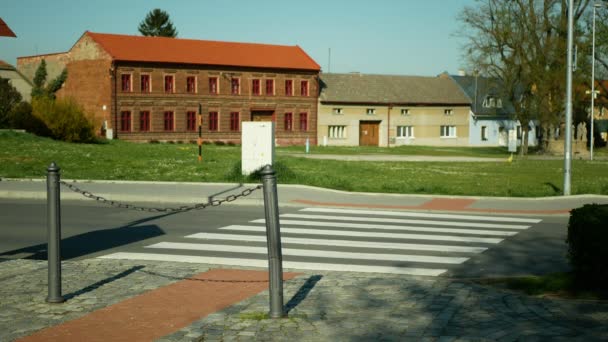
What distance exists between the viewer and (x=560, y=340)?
5.74 metres

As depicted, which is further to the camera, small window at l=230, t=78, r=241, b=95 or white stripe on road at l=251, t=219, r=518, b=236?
small window at l=230, t=78, r=241, b=95

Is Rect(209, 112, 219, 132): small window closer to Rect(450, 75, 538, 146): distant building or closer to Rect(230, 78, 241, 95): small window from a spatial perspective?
Rect(230, 78, 241, 95): small window

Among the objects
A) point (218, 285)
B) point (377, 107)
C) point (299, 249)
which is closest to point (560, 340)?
point (218, 285)

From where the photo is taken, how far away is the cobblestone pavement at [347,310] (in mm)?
6055

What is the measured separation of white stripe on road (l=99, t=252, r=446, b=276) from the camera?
9352 mm

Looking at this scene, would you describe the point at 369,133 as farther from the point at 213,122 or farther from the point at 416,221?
the point at 416,221

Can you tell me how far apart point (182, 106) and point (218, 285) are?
182 ft

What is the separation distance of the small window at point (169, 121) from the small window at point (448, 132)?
29.1 metres

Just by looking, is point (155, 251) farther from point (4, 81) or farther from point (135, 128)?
point (135, 128)

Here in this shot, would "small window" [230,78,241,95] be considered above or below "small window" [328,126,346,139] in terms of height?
above

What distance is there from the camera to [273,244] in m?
6.69

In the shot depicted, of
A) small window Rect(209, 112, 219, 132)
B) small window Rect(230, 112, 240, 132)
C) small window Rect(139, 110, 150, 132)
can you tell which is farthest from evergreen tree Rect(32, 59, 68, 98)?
small window Rect(230, 112, 240, 132)

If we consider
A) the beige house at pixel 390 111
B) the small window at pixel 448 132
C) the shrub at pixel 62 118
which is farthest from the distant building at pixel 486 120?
the shrub at pixel 62 118

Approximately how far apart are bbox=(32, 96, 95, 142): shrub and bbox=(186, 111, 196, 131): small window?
17488 mm
